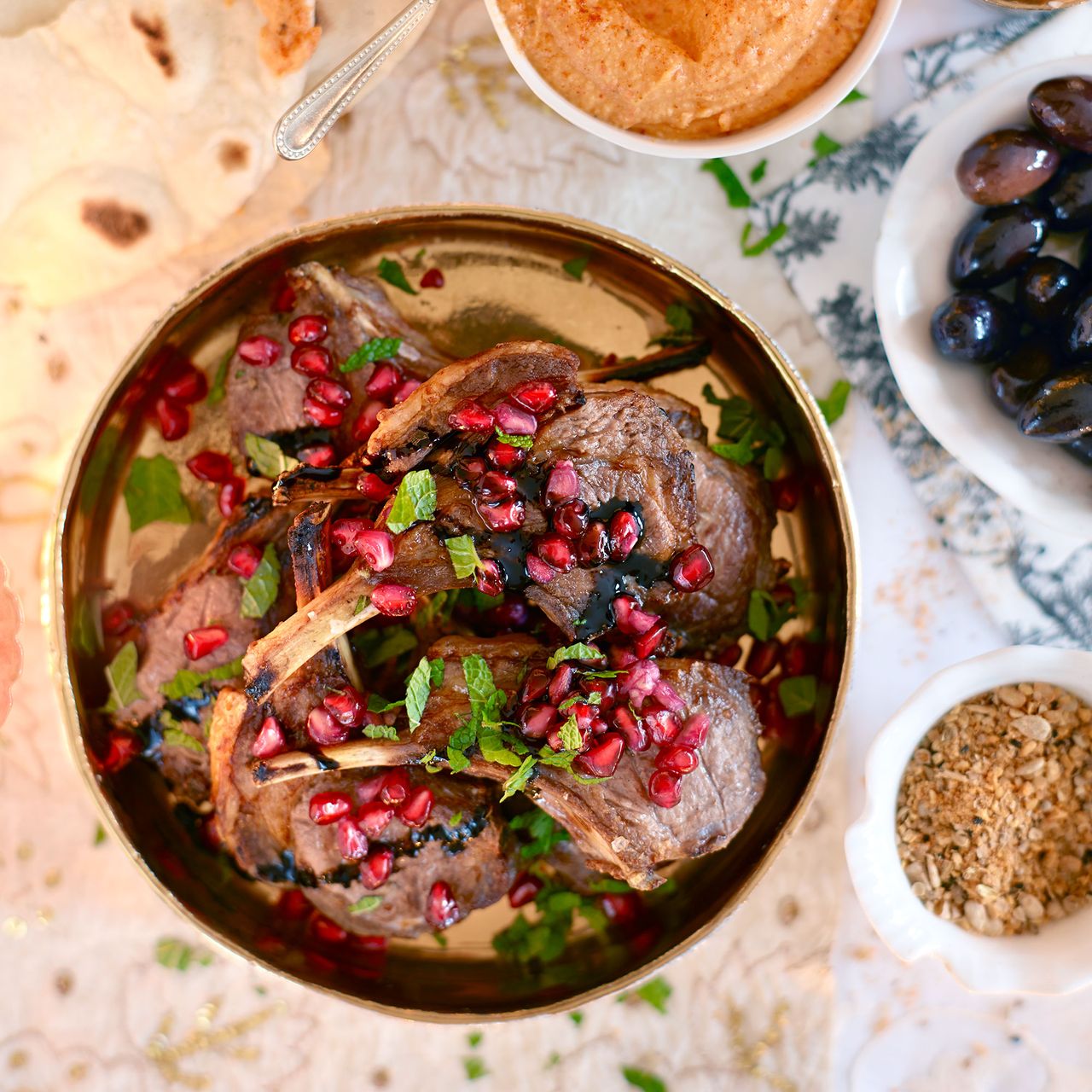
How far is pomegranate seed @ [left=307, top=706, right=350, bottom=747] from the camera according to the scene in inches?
97.8

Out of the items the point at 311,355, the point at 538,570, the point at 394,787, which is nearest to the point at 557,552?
the point at 538,570

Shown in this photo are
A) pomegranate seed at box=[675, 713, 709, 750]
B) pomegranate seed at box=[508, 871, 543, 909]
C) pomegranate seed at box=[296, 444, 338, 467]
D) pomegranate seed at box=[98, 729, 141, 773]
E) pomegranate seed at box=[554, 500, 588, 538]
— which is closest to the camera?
pomegranate seed at box=[554, 500, 588, 538]

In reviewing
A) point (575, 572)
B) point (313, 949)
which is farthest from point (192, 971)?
point (575, 572)

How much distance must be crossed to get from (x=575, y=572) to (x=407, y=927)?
109 cm

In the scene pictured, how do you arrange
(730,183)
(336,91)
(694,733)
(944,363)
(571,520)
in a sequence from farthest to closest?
(730,183) < (944,363) < (336,91) < (694,733) < (571,520)

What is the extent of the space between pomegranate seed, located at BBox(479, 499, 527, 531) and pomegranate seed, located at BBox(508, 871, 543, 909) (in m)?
1.08

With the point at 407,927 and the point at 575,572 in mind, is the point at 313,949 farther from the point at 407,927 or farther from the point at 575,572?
the point at 575,572

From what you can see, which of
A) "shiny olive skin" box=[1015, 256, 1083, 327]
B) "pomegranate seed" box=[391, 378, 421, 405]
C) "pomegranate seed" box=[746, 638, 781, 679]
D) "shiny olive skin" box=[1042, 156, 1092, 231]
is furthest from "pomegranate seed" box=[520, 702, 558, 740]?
"shiny olive skin" box=[1042, 156, 1092, 231]

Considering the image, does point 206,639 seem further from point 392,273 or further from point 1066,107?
point 1066,107

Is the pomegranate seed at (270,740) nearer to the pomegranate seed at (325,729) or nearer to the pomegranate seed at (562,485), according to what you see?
the pomegranate seed at (325,729)

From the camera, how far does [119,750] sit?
276cm

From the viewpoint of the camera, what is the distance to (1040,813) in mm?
2826

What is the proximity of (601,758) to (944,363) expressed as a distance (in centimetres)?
142

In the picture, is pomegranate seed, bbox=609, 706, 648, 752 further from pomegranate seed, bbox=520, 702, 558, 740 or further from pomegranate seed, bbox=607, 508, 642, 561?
pomegranate seed, bbox=607, 508, 642, 561
